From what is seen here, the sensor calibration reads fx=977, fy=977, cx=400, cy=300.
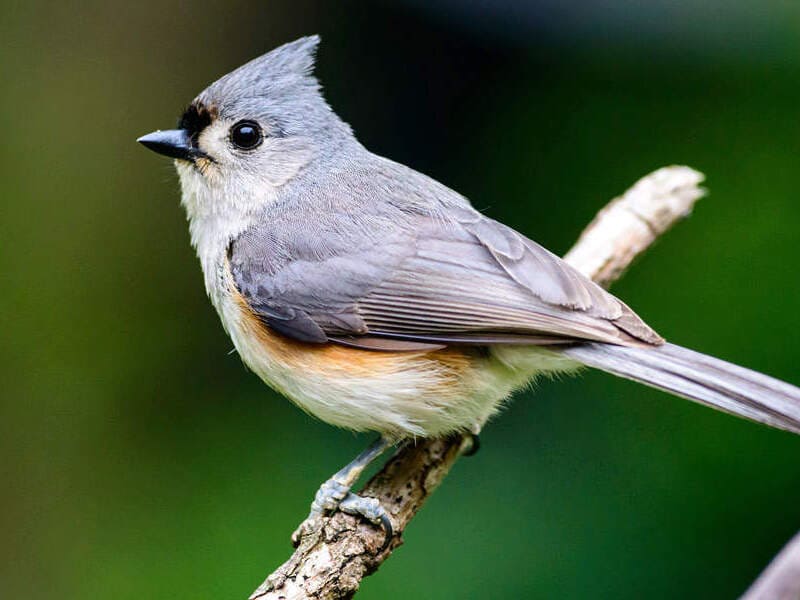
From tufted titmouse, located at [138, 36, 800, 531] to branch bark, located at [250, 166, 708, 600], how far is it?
0.09 metres

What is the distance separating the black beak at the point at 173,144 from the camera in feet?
11.5

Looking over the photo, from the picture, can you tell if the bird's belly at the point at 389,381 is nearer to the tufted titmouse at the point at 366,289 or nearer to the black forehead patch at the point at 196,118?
the tufted titmouse at the point at 366,289

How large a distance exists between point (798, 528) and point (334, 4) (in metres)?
3.28

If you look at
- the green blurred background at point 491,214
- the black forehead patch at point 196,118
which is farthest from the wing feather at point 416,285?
the green blurred background at point 491,214

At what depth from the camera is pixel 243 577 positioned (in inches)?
164

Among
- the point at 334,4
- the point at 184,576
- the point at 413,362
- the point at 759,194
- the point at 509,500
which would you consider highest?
the point at 759,194

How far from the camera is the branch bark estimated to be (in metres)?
2.73

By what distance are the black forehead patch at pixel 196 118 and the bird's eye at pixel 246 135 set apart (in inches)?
3.8

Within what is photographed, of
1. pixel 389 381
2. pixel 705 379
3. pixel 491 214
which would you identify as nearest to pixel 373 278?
pixel 389 381

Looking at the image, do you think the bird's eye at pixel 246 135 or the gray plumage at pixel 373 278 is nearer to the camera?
the gray plumage at pixel 373 278

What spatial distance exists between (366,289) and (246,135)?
827 mm

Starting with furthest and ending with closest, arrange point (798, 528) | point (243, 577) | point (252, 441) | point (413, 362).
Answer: point (252, 441) → point (243, 577) → point (798, 528) → point (413, 362)

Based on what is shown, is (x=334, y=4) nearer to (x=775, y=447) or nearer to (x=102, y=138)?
(x=102, y=138)

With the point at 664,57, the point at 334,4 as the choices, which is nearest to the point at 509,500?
the point at 664,57
